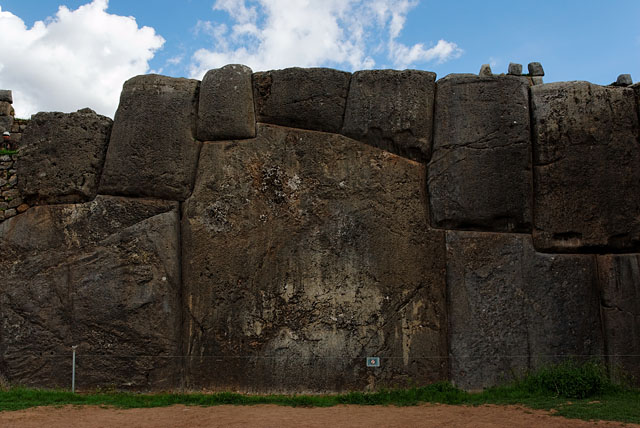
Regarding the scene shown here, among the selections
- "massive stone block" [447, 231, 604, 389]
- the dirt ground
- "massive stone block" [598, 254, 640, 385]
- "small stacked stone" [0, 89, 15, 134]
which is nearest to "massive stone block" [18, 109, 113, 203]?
"small stacked stone" [0, 89, 15, 134]

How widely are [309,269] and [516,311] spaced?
2606 mm

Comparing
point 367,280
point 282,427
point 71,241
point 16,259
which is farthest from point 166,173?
point 282,427

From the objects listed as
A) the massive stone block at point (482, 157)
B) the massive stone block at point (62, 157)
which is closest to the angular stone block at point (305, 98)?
the massive stone block at point (482, 157)

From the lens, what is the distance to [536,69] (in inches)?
571

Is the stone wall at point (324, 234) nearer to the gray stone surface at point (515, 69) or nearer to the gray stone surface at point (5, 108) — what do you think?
the gray stone surface at point (5, 108)

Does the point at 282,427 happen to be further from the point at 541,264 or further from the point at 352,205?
the point at 541,264

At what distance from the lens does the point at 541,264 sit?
22.5 ft

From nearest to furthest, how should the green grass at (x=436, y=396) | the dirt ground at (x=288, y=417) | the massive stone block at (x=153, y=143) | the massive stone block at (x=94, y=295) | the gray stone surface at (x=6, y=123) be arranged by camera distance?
1. the dirt ground at (x=288, y=417)
2. the green grass at (x=436, y=396)
3. the massive stone block at (x=94, y=295)
4. the massive stone block at (x=153, y=143)
5. the gray stone surface at (x=6, y=123)

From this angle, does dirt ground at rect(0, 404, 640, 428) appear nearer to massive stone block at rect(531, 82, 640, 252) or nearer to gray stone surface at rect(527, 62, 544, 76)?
massive stone block at rect(531, 82, 640, 252)

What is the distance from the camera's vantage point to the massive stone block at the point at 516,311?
6.73 m

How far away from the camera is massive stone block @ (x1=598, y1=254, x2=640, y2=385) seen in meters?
6.64

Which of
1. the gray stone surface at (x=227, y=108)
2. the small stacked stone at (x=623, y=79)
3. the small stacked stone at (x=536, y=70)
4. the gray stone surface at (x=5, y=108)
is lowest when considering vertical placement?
the gray stone surface at (x=227, y=108)

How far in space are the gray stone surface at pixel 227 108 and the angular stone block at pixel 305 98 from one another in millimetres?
186

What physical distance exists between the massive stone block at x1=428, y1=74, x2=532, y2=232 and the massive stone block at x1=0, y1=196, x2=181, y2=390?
3.56m
